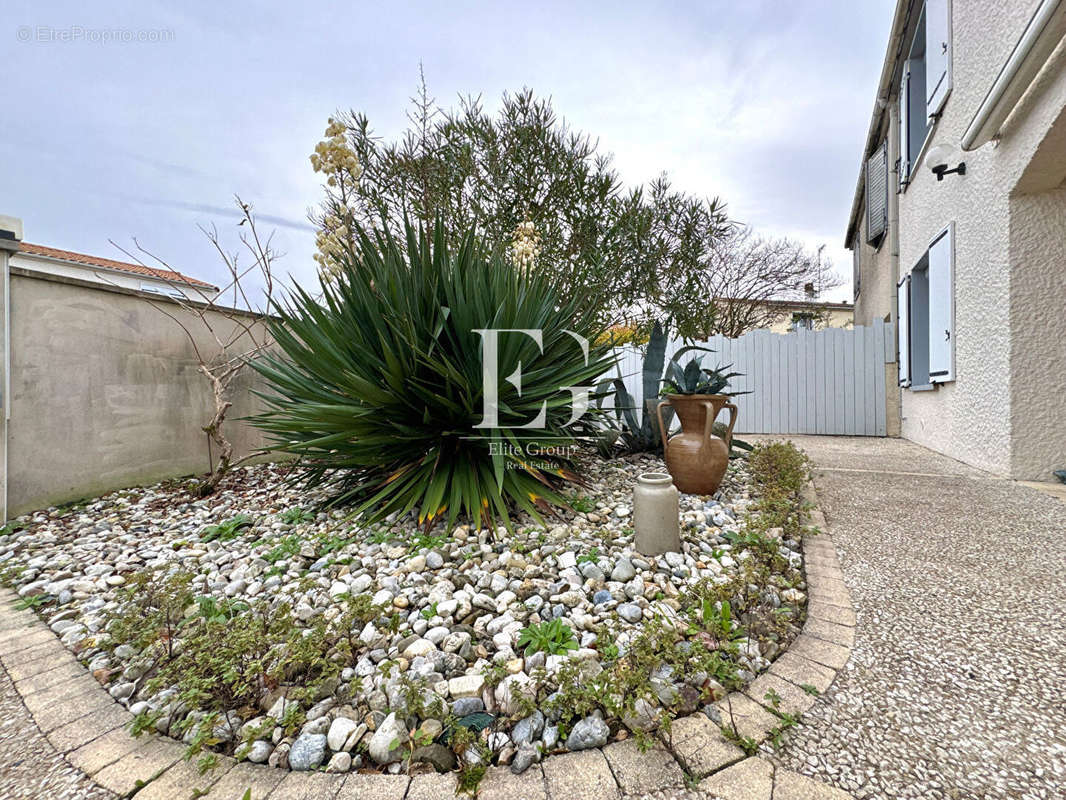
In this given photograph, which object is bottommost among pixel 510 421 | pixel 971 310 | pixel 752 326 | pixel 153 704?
pixel 153 704

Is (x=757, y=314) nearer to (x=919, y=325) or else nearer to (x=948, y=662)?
(x=919, y=325)

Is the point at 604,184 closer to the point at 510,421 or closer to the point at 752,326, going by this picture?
the point at 510,421

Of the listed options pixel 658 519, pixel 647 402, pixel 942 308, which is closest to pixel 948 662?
pixel 658 519

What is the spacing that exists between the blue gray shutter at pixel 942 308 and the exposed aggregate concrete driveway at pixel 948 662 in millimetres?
1840

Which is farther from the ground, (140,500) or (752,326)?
(752,326)

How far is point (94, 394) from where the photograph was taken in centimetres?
276

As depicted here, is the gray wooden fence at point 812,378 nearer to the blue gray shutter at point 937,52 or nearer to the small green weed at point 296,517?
the blue gray shutter at point 937,52

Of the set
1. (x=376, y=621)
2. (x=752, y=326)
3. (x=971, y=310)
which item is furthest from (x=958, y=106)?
(x=752, y=326)

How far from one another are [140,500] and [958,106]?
6789 mm

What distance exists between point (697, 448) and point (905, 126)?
5.37 meters

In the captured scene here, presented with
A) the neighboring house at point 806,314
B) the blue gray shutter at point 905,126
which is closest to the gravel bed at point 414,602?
the blue gray shutter at point 905,126

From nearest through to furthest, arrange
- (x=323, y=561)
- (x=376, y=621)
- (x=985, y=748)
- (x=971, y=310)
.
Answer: (x=985, y=748) → (x=376, y=621) → (x=323, y=561) → (x=971, y=310)

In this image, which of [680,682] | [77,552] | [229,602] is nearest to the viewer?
[680,682]

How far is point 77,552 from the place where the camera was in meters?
1.98
